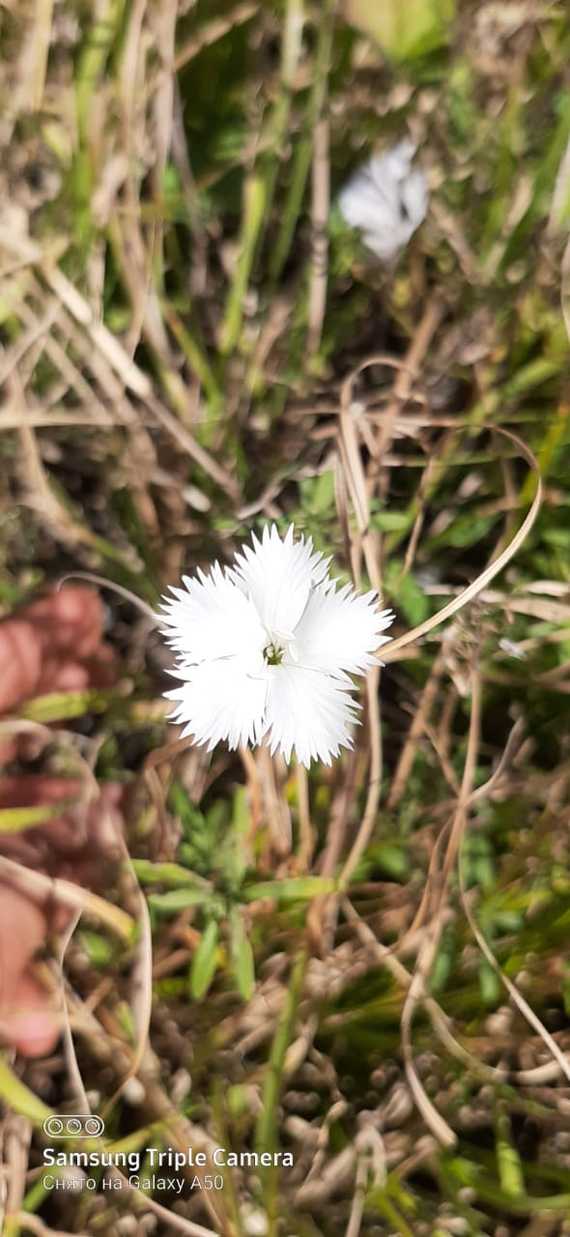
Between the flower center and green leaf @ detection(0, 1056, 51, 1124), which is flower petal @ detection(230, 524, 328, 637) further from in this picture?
green leaf @ detection(0, 1056, 51, 1124)

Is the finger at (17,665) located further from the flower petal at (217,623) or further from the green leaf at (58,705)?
the flower petal at (217,623)

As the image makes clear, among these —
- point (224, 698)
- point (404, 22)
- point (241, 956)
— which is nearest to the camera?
point (224, 698)

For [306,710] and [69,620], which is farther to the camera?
[69,620]

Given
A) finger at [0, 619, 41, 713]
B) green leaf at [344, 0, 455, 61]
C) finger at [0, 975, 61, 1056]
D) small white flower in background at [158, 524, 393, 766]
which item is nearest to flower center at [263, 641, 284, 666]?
small white flower in background at [158, 524, 393, 766]

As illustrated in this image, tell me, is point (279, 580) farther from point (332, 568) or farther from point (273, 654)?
point (332, 568)

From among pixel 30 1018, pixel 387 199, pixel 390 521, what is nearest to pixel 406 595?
pixel 390 521
